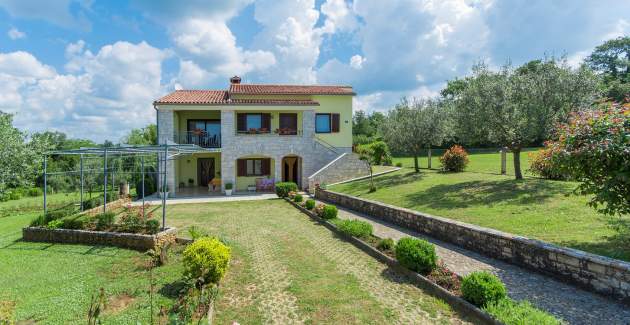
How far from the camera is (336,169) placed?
21797 mm

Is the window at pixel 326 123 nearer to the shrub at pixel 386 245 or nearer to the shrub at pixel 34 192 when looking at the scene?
the shrub at pixel 386 245

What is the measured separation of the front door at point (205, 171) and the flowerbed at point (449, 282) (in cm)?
1834

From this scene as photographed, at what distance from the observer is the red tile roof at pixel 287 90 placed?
2492 centimetres

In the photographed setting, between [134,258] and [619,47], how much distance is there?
70.1m

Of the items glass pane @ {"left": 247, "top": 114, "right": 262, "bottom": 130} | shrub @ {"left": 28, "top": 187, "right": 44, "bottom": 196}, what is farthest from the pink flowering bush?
shrub @ {"left": 28, "top": 187, "right": 44, "bottom": 196}

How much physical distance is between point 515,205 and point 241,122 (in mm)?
18233

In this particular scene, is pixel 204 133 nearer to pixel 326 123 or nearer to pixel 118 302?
pixel 326 123

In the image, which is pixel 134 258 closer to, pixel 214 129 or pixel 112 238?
pixel 112 238

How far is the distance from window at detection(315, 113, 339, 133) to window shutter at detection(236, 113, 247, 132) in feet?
19.3

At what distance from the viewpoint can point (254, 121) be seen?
2345cm

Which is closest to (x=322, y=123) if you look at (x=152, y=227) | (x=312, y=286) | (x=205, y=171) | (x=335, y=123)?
(x=335, y=123)

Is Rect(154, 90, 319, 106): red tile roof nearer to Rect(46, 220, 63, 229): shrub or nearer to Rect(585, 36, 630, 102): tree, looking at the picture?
Rect(46, 220, 63, 229): shrub

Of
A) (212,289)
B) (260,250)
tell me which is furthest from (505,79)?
(212,289)

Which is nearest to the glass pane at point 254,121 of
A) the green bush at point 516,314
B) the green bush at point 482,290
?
the green bush at point 482,290
